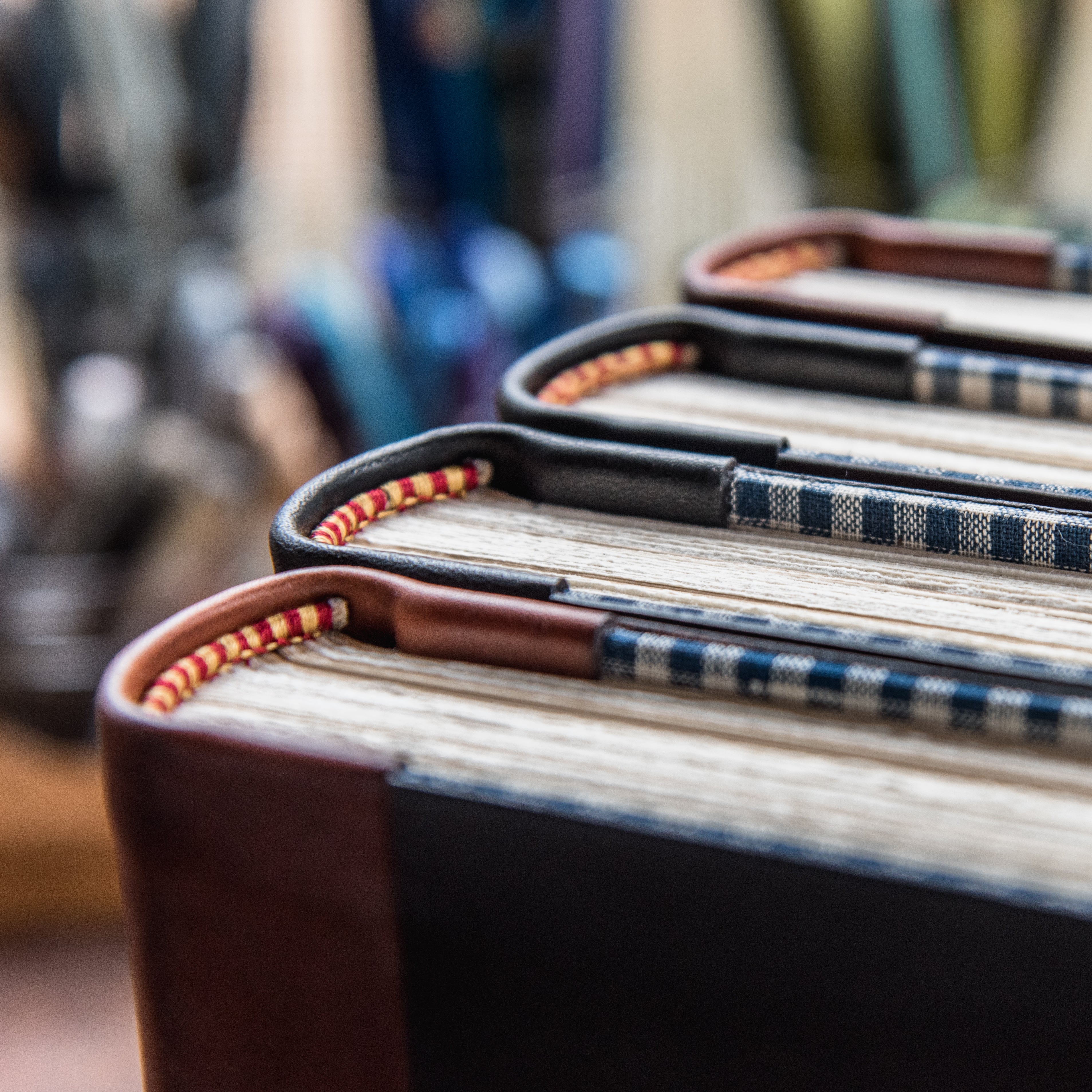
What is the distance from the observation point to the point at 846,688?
20 cm

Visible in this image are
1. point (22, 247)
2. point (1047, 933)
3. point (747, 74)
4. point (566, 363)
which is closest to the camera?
point (1047, 933)

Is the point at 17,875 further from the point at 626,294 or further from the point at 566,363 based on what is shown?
the point at 566,363

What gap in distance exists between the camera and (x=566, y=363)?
11.9 inches

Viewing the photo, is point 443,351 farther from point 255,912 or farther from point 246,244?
point 255,912

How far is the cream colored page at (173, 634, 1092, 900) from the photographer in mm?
174

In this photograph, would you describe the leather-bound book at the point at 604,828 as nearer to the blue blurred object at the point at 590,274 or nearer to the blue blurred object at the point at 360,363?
the blue blurred object at the point at 360,363

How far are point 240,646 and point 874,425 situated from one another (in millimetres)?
148

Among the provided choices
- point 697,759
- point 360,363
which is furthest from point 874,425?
point 360,363

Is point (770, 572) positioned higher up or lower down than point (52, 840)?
higher up

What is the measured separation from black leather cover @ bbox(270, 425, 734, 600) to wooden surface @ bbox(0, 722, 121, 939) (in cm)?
59

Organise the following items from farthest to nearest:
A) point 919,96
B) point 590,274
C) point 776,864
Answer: point 590,274 < point 919,96 < point 776,864

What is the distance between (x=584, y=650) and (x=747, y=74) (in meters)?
0.82

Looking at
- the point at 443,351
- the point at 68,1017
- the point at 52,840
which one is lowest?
the point at 68,1017

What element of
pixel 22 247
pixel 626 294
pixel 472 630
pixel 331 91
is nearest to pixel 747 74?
pixel 626 294
